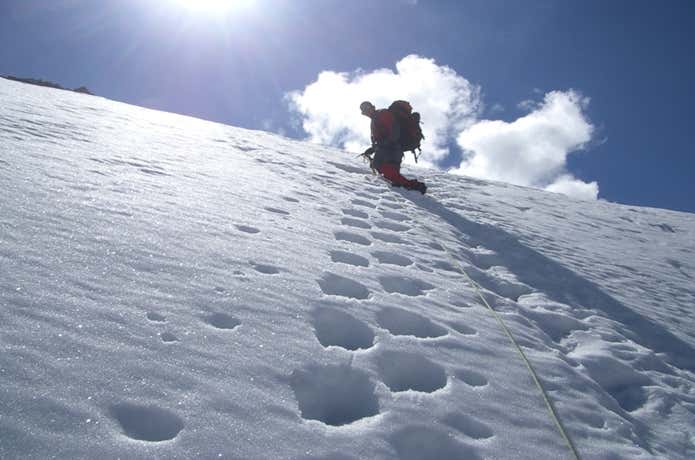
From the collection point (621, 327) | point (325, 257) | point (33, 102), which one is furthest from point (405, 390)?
point (33, 102)

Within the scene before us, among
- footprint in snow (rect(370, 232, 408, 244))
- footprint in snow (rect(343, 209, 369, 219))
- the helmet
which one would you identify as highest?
the helmet

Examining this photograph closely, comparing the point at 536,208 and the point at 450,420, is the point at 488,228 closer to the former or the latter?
the point at 536,208

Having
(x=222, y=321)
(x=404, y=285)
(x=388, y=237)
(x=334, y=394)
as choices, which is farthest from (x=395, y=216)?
(x=334, y=394)

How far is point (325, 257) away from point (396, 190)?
457 centimetres

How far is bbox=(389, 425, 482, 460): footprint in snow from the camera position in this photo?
2037 mm

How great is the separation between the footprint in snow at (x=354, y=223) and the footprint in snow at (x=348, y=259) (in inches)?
43.6

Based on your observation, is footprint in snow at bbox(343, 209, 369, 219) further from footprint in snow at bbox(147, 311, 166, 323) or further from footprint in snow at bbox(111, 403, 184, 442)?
footprint in snow at bbox(111, 403, 184, 442)

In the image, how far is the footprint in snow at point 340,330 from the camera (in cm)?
278

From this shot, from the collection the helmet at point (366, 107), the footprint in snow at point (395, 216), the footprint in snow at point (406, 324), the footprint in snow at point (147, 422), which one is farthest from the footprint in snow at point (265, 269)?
the helmet at point (366, 107)

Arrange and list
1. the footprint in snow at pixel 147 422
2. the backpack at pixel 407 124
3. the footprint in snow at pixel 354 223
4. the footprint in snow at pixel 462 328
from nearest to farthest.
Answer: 1. the footprint in snow at pixel 147 422
2. the footprint in snow at pixel 462 328
3. the footprint in snow at pixel 354 223
4. the backpack at pixel 407 124

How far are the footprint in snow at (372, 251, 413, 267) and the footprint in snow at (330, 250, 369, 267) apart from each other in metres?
0.23

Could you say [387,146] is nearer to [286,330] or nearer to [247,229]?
[247,229]

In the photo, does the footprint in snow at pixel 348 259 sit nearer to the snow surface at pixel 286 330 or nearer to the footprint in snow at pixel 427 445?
the snow surface at pixel 286 330

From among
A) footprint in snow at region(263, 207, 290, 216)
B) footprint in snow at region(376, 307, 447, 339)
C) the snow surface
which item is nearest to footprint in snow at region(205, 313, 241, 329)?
the snow surface
